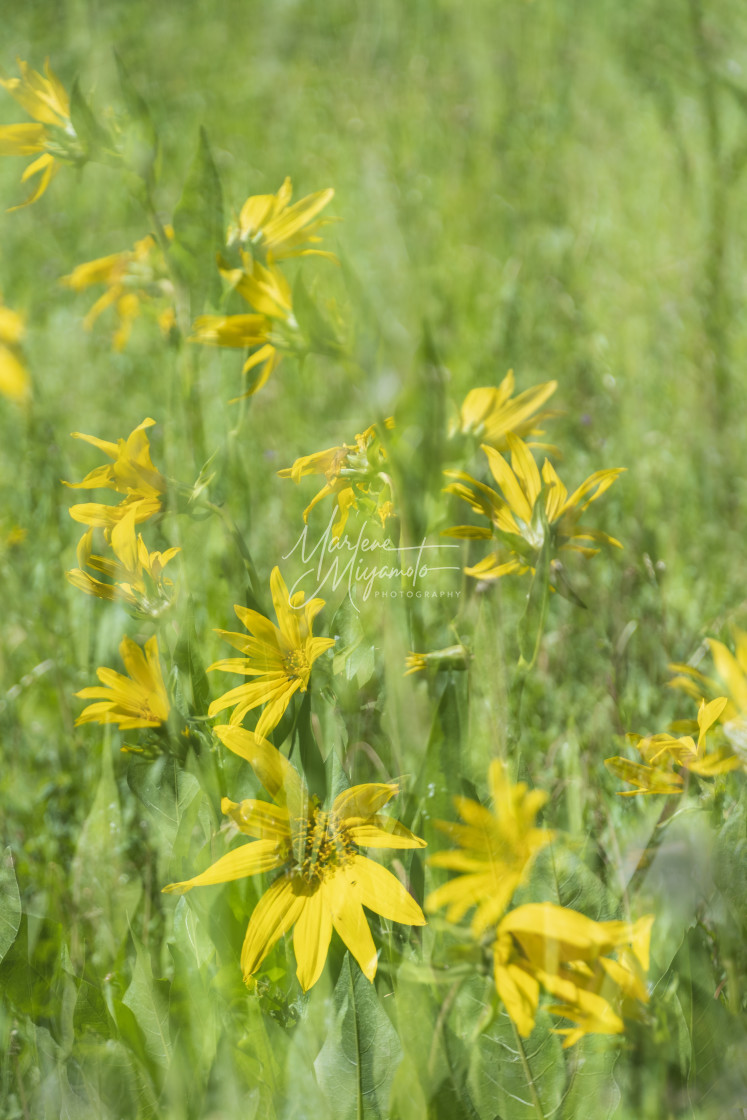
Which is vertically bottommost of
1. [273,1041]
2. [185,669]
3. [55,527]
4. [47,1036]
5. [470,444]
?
[55,527]

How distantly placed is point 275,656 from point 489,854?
0.56 ft

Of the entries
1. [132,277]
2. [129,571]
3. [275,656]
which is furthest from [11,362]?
[275,656]

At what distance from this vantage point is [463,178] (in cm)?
136

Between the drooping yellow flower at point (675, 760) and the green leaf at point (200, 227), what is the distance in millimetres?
442

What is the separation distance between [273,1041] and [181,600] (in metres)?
0.28

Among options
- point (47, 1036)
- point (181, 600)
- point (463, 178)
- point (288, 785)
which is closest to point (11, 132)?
point (181, 600)

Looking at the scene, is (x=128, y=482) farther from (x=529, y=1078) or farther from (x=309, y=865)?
(x=529, y=1078)

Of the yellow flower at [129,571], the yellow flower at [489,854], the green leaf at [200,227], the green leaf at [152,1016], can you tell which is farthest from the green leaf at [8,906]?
the green leaf at [200,227]

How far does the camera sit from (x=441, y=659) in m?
0.47

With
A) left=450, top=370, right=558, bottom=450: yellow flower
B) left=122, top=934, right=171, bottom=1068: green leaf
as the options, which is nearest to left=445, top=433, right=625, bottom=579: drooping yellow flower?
left=450, top=370, right=558, bottom=450: yellow flower

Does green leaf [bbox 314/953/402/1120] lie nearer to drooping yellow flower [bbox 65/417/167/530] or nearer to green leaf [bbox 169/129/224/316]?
drooping yellow flower [bbox 65/417/167/530]

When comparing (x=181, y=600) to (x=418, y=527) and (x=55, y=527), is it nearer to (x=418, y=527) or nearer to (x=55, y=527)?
(x=418, y=527)

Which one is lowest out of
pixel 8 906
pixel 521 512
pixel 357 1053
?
→ pixel 8 906

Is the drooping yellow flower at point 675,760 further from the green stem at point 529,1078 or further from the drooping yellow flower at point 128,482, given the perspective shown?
the drooping yellow flower at point 128,482
